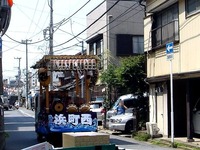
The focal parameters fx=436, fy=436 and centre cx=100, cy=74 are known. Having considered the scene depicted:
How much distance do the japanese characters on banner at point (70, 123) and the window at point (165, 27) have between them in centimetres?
541

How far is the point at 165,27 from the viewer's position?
19875 millimetres

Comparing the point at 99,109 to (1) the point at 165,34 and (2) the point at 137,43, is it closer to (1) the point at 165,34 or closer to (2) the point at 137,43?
(2) the point at 137,43

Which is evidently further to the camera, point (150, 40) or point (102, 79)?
point (102, 79)

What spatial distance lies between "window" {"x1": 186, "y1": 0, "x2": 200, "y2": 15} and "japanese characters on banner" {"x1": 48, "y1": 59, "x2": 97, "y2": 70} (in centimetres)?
439

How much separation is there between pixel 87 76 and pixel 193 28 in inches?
182

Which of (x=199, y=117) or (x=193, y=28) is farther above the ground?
(x=193, y=28)

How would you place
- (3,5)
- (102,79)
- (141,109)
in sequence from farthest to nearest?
(102,79) → (141,109) → (3,5)

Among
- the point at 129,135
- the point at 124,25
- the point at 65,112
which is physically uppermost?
the point at 124,25

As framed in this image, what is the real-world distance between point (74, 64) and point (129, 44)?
1938 cm

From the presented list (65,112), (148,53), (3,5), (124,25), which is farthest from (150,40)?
(124,25)

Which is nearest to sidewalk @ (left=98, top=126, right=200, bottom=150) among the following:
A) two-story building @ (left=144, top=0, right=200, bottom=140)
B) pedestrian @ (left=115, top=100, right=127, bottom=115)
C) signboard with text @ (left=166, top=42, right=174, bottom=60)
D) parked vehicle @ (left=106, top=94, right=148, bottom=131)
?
two-story building @ (left=144, top=0, right=200, bottom=140)

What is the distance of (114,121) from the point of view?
22.7m

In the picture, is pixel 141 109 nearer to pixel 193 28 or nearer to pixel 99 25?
pixel 193 28

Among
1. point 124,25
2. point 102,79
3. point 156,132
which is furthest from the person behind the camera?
point 124,25
